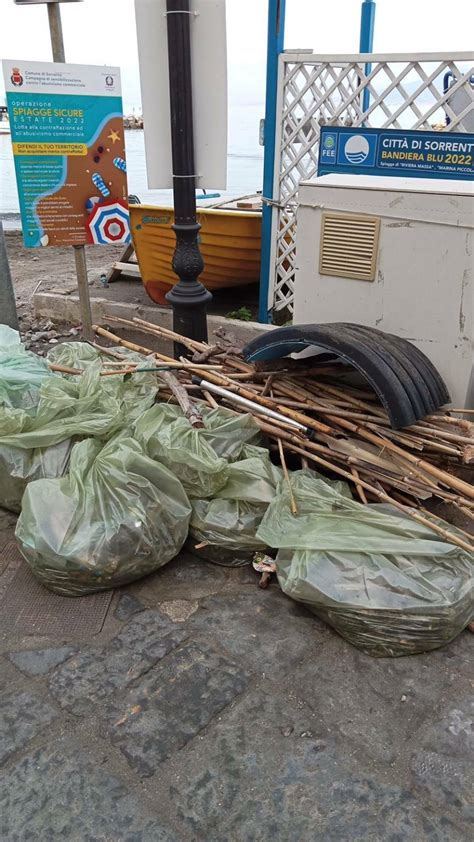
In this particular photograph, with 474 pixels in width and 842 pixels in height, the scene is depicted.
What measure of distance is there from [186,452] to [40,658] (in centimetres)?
111

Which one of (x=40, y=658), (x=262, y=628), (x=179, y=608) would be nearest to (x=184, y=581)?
(x=179, y=608)

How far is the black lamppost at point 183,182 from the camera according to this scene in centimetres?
376

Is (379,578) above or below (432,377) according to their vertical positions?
below

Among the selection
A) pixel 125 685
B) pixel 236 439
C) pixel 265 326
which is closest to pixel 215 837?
pixel 125 685

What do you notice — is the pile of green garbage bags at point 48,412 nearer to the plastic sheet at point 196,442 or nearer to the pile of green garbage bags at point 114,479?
the pile of green garbage bags at point 114,479

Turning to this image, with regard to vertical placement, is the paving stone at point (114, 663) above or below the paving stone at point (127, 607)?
above

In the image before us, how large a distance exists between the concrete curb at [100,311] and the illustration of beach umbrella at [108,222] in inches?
35.6

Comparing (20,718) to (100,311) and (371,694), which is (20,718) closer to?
(371,694)

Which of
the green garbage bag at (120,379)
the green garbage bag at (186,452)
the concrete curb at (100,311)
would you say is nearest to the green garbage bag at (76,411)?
the green garbage bag at (120,379)

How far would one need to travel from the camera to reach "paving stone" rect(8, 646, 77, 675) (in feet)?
8.01

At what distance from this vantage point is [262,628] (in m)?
2.63

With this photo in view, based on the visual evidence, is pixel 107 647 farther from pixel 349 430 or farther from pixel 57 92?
pixel 57 92

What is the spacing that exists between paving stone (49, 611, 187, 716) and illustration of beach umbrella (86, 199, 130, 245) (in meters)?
3.62

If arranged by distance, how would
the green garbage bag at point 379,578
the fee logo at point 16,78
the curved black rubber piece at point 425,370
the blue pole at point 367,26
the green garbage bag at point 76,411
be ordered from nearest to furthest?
the green garbage bag at point 379,578 < the curved black rubber piece at point 425,370 < the green garbage bag at point 76,411 < the fee logo at point 16,78 < the blue pole at point 367,26
